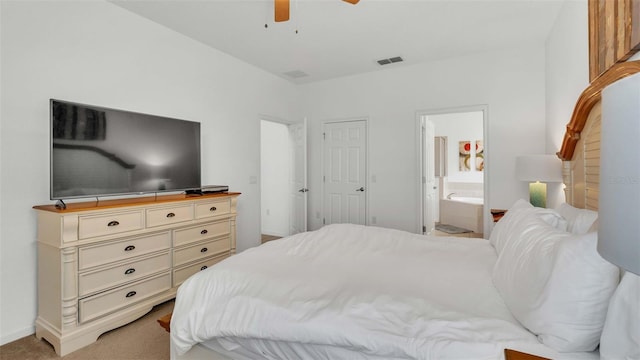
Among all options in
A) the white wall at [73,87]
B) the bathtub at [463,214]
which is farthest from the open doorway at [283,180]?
the bathtub at [463,214]

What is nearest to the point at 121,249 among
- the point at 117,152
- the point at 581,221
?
the point at 117,152

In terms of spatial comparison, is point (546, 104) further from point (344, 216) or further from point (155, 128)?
point (155, 128)

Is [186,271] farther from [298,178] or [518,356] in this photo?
[518,356]

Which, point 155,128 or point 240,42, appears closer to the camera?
point 155,128

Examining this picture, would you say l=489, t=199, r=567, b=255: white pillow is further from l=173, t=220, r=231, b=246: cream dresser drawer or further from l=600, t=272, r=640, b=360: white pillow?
l=173, t=220, r=231, b=246: cream dresser drawer

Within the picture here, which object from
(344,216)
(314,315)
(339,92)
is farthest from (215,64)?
(314,315)

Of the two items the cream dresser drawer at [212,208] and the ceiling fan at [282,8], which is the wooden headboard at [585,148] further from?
the cream dresser drawer at [212,208]

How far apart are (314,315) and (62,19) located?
3076 mm

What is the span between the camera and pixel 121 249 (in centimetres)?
244

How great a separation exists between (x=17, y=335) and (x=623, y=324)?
3525 mm

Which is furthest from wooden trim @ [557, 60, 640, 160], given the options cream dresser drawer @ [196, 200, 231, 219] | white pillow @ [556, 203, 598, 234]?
cream dresser drawer @ [196, 200, 231, 219]

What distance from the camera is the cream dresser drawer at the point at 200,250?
9.43 feet

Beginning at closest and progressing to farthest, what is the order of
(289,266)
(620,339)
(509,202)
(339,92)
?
(620,339)
(289,266)
(509,202)
(339,92)

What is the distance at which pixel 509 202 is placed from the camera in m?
3.96
